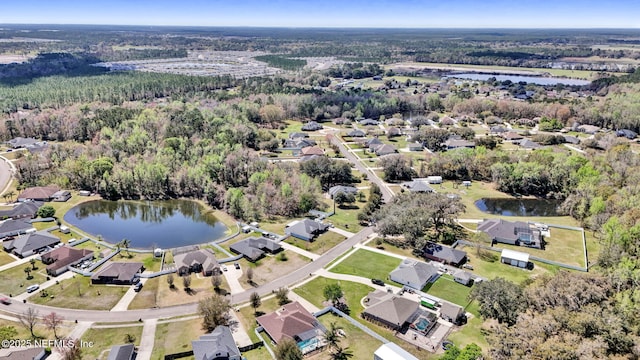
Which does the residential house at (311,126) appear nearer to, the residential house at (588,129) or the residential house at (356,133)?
the residential house at (356,133)

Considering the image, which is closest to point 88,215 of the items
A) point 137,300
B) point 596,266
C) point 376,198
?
point 137,300

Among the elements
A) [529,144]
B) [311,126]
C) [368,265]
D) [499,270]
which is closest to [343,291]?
[368,265]

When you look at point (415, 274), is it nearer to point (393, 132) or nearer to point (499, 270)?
point (499, 270)

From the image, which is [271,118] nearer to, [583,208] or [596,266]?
[583,208]

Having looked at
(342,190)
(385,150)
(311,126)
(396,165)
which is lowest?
(342,190)

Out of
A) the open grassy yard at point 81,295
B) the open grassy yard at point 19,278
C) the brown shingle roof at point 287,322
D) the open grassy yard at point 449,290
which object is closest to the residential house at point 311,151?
the open grassy yard at point 449,290

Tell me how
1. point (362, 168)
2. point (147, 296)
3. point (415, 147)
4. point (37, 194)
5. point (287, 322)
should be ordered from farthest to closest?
1. point (415, 147)
2. point (362, 168)
3. point (37, 194)
4. point (147, 296)
5. point (287, 322)

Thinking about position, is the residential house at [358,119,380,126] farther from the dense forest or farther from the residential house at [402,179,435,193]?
the residential house at [402,179,435,193]
